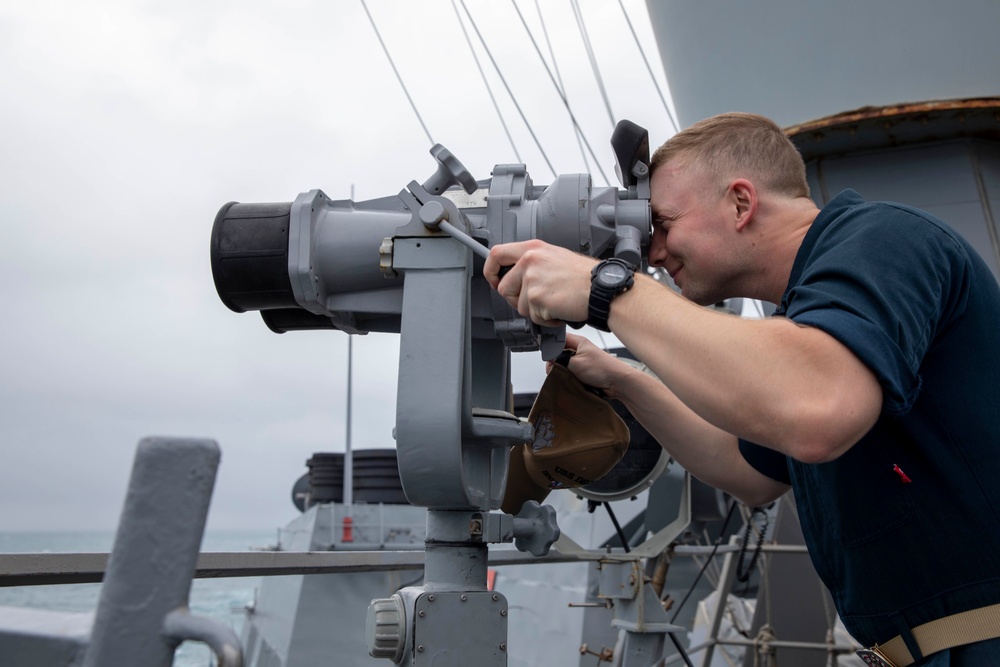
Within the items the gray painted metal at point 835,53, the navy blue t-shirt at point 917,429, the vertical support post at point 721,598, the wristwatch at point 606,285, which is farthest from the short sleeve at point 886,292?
the gray painted metal at point 835,53

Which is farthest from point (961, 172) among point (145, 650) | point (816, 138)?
point (145, 650)

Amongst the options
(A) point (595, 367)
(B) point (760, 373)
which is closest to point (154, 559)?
(B) point (760, 373)

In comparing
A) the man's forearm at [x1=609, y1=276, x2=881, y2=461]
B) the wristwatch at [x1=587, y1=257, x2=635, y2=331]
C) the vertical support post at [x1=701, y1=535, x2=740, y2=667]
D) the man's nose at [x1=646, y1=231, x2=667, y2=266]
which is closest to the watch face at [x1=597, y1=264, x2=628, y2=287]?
the wristwatch at [x1=587, y1=257, x2=635, y2=331]

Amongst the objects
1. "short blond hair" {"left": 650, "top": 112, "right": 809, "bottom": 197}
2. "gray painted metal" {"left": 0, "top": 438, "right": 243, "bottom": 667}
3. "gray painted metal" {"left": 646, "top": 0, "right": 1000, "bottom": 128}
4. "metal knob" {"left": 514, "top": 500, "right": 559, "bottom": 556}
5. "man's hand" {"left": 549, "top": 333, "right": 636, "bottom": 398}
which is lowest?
"gray painted metal" {"left": 0, "top": 438, "right": 243, "bottom": 667}

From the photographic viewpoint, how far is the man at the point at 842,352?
110cm

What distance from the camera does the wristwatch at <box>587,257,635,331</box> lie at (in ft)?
4.32

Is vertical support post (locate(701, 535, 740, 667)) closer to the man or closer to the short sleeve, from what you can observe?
the man

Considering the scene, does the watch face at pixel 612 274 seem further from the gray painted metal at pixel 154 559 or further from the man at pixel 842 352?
the gray painted metal at pixel 154 559

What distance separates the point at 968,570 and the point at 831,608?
3.71m

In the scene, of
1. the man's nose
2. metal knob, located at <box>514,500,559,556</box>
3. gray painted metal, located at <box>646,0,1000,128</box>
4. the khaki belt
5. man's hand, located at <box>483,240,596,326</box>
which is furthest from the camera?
gray painted metal, located at <box>646,0,1000,128</box>

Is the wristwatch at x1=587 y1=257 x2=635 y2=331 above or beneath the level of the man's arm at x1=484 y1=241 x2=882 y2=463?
above

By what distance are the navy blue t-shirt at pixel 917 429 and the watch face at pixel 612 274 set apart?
27cm

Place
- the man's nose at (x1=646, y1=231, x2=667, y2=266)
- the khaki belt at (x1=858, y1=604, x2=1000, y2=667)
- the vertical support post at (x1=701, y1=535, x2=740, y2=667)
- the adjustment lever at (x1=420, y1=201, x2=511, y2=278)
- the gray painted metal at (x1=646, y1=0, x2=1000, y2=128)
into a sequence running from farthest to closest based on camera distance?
the gray painted metal at (x1=646, y1=0, x2=1000, y2=128) → the vertical support post at (x1=701, y1=535, x2=740, y2=667) → the man's nose at (x1=646, y1=231, x2=667, y2=266) → the adjustment lever at (x1=420, y1=201, x2=511, y2=278) → the khaki belt at (x1=858, y1=604, x2=1000, y2=667)

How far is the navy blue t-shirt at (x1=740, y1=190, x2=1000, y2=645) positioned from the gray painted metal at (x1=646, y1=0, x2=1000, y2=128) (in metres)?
3.58
